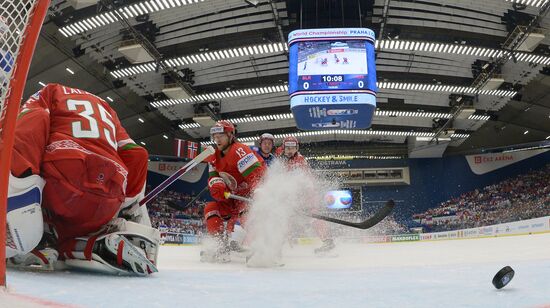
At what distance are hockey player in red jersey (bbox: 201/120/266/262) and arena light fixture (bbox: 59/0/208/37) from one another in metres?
5.71

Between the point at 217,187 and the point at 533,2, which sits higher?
the point at 533,2

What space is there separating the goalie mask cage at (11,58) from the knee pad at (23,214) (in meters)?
0.66

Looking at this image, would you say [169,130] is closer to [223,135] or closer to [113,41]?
[113,41]

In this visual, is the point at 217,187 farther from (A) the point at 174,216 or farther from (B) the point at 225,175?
(A) the point at 174,216

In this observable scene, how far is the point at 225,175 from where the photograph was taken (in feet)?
13.7

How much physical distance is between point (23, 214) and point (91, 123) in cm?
50

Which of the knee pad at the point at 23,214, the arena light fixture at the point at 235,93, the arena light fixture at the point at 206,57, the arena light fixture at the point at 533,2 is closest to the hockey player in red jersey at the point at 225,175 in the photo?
the knee pad at the point at 23,214

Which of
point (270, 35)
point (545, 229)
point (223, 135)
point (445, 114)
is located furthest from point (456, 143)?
point (223, 135)

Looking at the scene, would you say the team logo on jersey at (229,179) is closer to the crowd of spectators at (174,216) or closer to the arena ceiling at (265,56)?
the arena ceiling at (265,56)

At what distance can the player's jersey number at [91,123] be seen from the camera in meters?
2.01

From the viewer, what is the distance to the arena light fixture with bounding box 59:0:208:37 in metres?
9.06

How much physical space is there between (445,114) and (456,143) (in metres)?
4.83

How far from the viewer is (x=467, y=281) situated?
1884 mm

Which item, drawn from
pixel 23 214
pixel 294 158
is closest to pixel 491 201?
pixel 294 158
